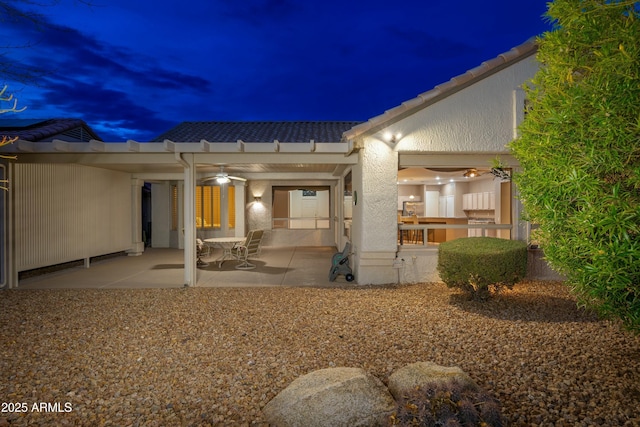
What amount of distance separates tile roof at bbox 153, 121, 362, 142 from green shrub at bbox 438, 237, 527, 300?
5010 mm

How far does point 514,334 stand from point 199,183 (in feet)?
40.4

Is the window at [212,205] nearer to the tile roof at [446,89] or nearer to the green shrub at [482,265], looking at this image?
the tile roof at [446,89]

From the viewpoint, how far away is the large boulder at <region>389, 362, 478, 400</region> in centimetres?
294

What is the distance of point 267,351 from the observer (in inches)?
168

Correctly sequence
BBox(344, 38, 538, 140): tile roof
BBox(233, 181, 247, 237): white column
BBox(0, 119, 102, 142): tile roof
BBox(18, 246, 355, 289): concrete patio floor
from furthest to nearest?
1. BBox(233, 181, 247, 237): white column
2. BBox(0, 119, 102, 142): tile roof
3. BBox(18, 246, 355, 289): concrete patio floor
4. BBox(344, 38, 538, 140): tile roof

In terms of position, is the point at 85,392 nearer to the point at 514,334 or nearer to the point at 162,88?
the point at 514,334

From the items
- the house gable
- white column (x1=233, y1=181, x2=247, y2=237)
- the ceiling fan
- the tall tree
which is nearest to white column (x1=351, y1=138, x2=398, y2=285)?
the house gable

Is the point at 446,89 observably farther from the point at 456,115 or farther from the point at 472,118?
the point at 472,118

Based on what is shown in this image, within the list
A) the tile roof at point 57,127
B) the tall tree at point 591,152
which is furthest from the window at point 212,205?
the tall tree at point 591,152

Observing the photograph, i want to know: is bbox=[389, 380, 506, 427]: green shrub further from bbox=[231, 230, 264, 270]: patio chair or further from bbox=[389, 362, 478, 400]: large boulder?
bbox=[231, 230, 264, 270]: patio chair

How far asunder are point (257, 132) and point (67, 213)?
565cm

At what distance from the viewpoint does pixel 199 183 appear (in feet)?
48.0

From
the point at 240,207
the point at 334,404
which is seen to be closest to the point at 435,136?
the point at 334,404

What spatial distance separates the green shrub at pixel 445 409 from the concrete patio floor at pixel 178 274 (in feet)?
17.1
